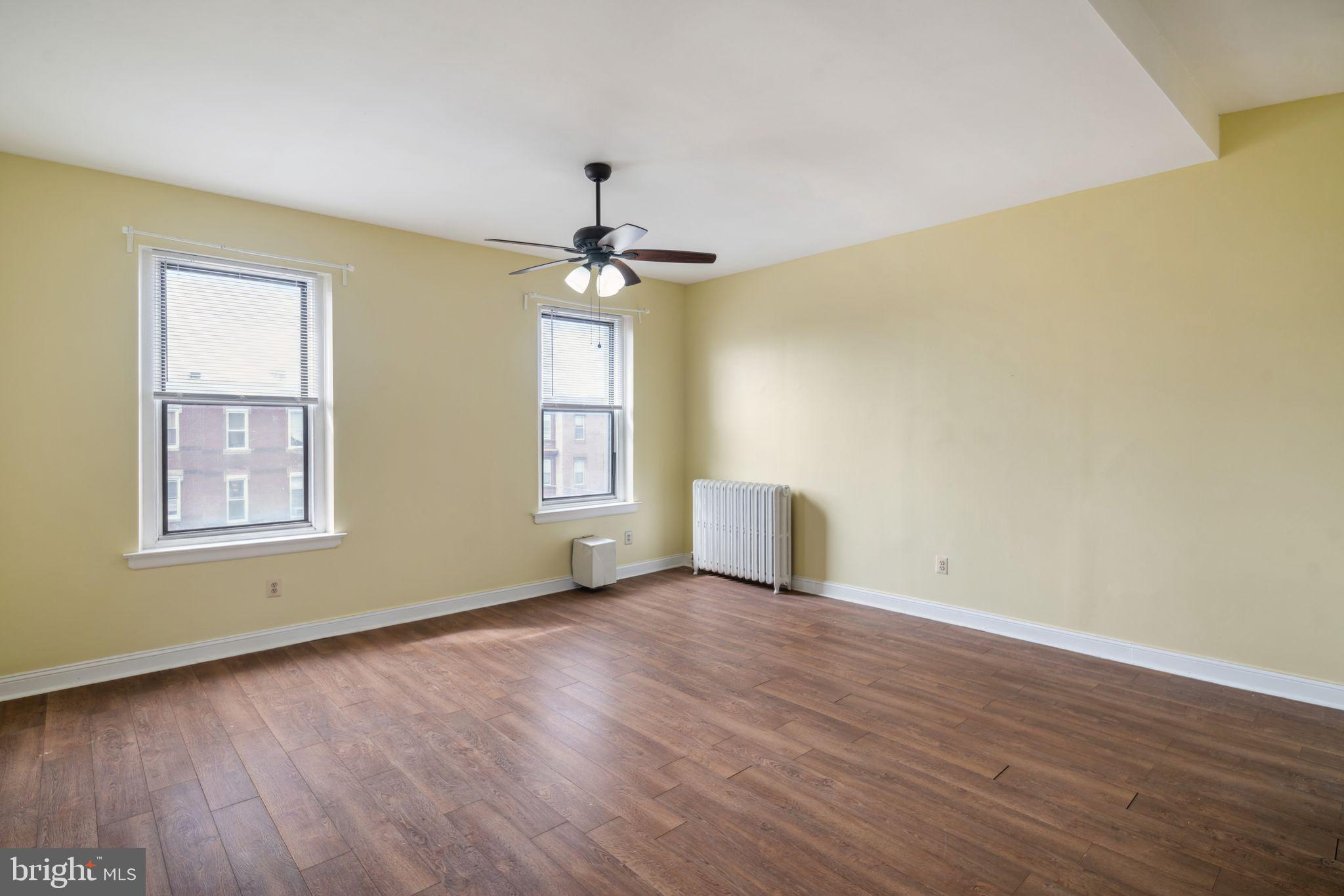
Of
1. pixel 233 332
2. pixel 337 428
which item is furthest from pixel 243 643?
pixel 233 332

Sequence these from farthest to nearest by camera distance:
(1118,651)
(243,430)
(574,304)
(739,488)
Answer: (739,488), (574,304), (243,430), (1118,651)

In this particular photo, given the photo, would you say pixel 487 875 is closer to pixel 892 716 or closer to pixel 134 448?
pixel 892 716

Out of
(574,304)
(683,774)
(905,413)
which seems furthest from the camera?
(574,304)

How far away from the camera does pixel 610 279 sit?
11.4ft

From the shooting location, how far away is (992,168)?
347 centimetres

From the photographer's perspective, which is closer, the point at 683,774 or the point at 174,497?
the point at 683,774

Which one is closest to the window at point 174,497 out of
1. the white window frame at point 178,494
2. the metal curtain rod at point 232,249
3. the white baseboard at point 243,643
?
the white window frame at point 178,494

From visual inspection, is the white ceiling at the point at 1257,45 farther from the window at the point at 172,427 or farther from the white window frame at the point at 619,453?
the window at the point at 172,427

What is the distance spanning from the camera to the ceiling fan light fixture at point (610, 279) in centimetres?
346

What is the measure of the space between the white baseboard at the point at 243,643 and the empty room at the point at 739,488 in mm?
26

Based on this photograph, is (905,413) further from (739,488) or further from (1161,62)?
(1161,62)

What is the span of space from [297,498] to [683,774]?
10.3ft

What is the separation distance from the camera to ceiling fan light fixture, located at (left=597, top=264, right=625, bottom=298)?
11.3 feet

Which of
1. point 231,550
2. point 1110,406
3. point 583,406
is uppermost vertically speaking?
point 583,406
